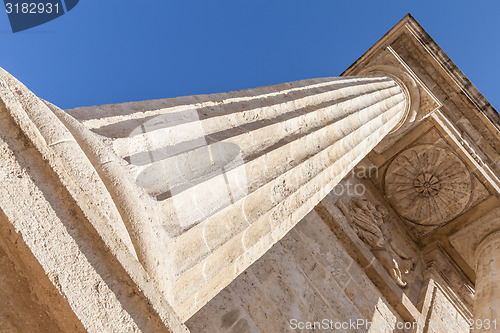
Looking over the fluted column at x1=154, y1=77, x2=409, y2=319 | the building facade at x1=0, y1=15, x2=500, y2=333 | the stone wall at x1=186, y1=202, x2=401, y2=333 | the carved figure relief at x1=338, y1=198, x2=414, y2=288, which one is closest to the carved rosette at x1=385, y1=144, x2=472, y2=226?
the building facade at x1=0, y1=15, x2=500, y2=333

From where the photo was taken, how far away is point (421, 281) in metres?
7.02

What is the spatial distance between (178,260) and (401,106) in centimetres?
590

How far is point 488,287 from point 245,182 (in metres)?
4.68

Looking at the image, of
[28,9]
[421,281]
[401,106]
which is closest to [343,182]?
[401,106]

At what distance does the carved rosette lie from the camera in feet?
25.4

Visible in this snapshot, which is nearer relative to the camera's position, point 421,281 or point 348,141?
point 348,141

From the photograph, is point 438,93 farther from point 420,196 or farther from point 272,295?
point 272,295

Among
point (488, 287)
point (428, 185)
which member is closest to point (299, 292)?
point (488, 287)

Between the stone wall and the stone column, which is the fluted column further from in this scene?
the stone column

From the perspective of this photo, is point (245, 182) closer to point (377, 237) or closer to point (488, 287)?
point (488, 287)

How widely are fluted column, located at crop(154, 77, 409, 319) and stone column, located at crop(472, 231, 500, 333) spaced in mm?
2540

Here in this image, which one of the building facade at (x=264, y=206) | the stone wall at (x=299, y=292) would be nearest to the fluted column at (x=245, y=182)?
the building facade at (x=264, y=206)

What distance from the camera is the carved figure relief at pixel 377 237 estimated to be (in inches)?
257

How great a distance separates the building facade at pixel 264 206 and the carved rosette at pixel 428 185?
0.02 meters
